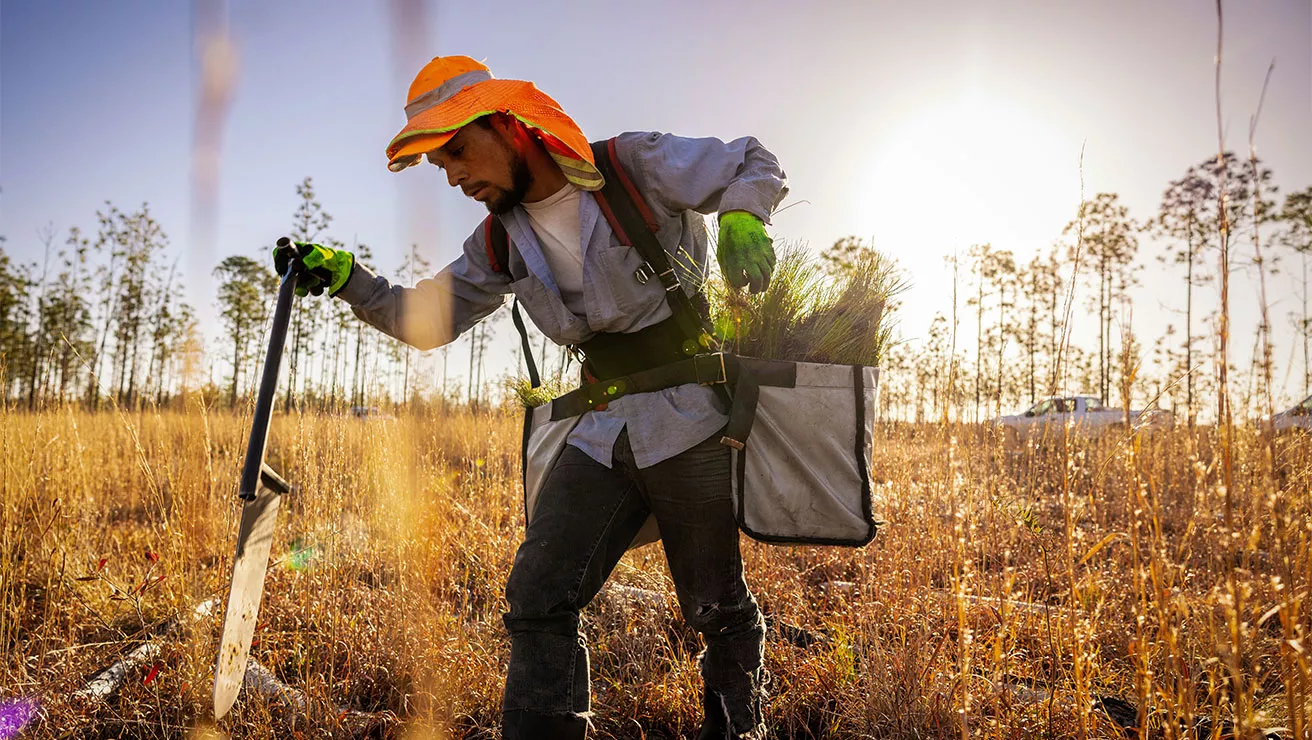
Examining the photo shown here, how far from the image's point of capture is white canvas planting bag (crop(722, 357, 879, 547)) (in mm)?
1740

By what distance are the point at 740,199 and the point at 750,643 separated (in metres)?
1.12

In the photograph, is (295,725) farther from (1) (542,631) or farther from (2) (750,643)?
(2) (750,643)

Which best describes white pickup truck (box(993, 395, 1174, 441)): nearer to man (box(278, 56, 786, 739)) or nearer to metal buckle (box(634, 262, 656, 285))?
man (box(278, 56, 786, 739))

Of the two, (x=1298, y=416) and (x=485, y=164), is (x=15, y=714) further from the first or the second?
(x=1298, y=416)

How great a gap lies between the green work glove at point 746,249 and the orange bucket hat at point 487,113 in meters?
0.39

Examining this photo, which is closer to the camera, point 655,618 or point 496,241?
point 496,241

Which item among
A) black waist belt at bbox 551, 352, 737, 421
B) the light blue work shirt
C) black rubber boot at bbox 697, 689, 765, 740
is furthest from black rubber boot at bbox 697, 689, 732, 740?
black waist belt at bbox 551, 352, 737, 421

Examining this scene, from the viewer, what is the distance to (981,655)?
2.34 meters

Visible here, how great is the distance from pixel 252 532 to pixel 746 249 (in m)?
1.61

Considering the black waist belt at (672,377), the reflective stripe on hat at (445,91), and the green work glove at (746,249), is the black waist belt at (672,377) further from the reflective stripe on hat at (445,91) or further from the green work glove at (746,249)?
the reflective stripe on hat at (445,91)

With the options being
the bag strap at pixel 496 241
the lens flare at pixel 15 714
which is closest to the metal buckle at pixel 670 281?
the bag strap at pixel 496 241

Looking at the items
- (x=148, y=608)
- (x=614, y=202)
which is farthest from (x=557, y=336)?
(x=148, y=608)

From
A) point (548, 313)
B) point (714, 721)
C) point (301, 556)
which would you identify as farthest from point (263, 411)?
point (301, 556)

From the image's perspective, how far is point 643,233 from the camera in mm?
1880
